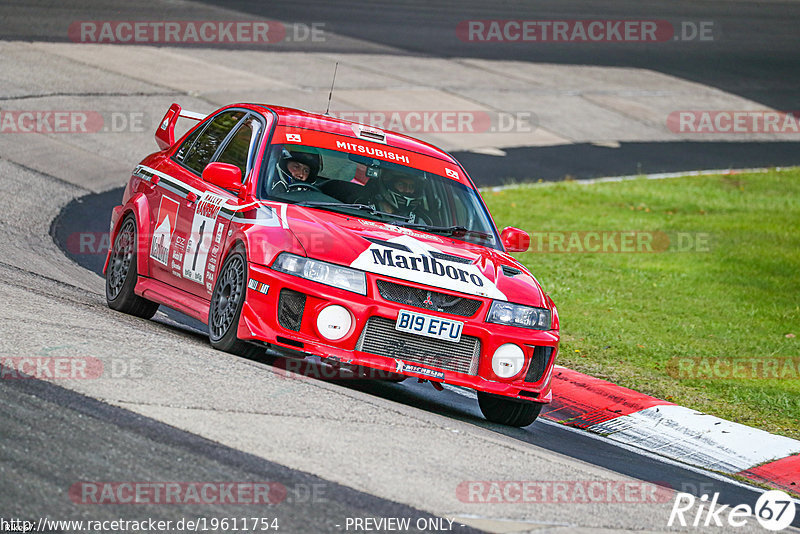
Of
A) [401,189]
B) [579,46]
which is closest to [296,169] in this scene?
[401,189]

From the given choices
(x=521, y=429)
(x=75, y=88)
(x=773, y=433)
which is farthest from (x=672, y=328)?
(x=75, y=88)

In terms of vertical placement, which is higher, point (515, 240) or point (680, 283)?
point (515, 240)

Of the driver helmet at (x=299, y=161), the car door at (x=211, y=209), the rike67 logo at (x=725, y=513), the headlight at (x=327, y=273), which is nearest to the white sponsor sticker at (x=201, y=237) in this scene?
the car door at (x=211, y=209)

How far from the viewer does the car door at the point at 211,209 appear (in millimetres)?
8297

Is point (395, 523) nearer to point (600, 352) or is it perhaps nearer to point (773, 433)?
point (773, 433)

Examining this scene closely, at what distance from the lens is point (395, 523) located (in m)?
5.31

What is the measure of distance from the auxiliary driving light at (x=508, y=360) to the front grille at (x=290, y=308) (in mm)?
1227

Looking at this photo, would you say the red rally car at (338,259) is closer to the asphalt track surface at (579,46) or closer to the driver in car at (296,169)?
the driver in car at (296,169)

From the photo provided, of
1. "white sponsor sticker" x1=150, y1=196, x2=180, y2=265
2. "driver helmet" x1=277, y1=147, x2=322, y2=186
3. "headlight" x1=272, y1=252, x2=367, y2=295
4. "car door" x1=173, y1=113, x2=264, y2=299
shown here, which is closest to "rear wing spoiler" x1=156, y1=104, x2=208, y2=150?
"car door" x1=173, y1=113, x2=264, y2=299

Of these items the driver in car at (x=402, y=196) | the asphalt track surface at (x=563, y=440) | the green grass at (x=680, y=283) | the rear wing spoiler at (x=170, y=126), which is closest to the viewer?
the asphalt track surface at (x=563, y=440)

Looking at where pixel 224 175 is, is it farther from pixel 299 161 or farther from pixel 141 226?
pixel 141 226

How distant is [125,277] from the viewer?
31.0 feet

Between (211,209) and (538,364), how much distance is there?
2.42 m

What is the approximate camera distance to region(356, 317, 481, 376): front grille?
24.6 ft
